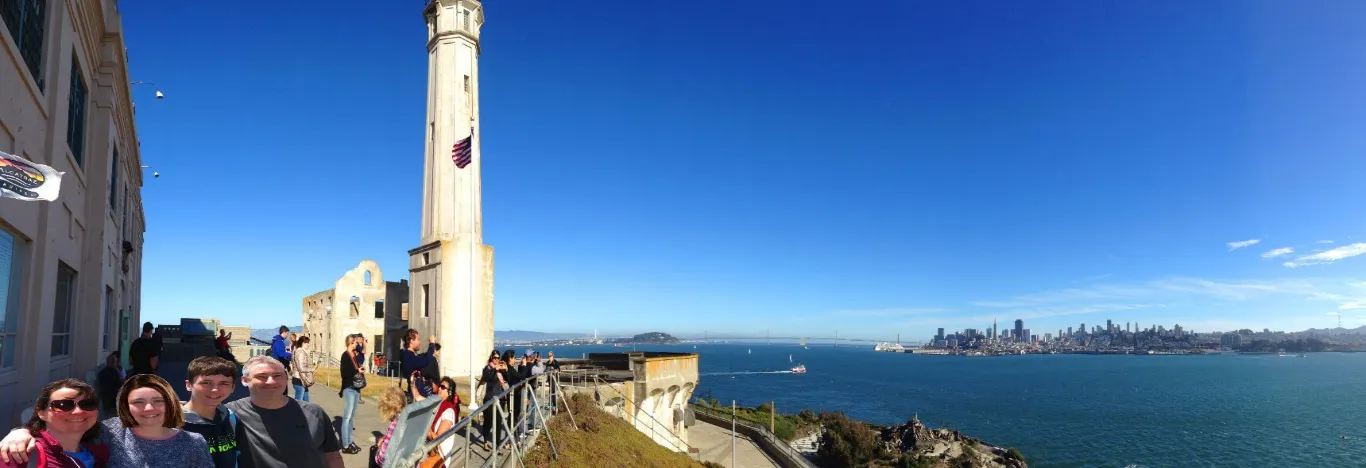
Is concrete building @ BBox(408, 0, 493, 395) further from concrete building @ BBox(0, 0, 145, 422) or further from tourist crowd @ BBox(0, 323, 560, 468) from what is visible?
tourist crowd @ BBox(0, 323, 560, 468)

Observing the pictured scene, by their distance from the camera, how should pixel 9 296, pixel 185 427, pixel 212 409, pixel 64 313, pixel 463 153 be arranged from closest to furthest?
pixel 185 427 < pixel 212 409 < pixel 9 296 < pixel 64 313 < pixel 463 153

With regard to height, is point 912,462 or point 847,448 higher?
point 847,448

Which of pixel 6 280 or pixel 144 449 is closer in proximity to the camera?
pixel 144 449

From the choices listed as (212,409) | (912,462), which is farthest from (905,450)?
(212,409)

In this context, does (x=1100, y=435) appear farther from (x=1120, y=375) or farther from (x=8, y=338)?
(x=1120, y=375)

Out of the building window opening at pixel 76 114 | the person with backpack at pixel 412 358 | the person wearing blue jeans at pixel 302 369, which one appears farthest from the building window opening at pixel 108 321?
the person with backpack at pixel 412 358

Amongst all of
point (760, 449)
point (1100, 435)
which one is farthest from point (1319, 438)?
point (760, 449)

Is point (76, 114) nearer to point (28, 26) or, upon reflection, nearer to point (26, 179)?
point (28, 26)
